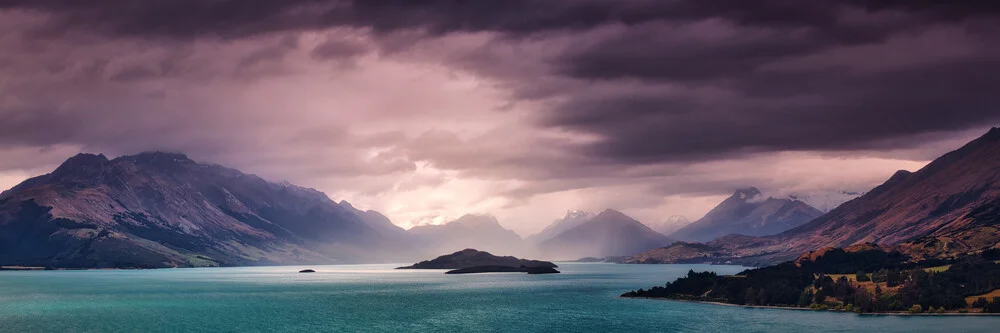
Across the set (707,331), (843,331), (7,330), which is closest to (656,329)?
(707,331)

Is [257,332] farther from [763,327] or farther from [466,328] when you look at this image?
[763,327]

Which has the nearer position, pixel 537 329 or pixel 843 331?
pixel 843 331

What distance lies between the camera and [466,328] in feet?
636

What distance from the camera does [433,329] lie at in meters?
192

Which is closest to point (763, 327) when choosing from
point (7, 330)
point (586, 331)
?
point (586, 331)

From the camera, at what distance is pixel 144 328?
7485 inches

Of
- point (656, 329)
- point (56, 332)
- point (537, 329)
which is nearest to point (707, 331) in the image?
point (656, 329)

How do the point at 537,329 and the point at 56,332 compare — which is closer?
the point at 56,332

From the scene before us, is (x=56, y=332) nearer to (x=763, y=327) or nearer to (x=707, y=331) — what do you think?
(x=707, y=331)

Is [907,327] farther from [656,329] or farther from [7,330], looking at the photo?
[7,330]

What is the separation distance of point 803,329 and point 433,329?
85.8 meters

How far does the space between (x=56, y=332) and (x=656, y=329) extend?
136378mm

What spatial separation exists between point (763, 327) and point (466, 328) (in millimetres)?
70235

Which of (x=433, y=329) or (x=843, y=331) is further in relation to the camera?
(x=433, y=329)
